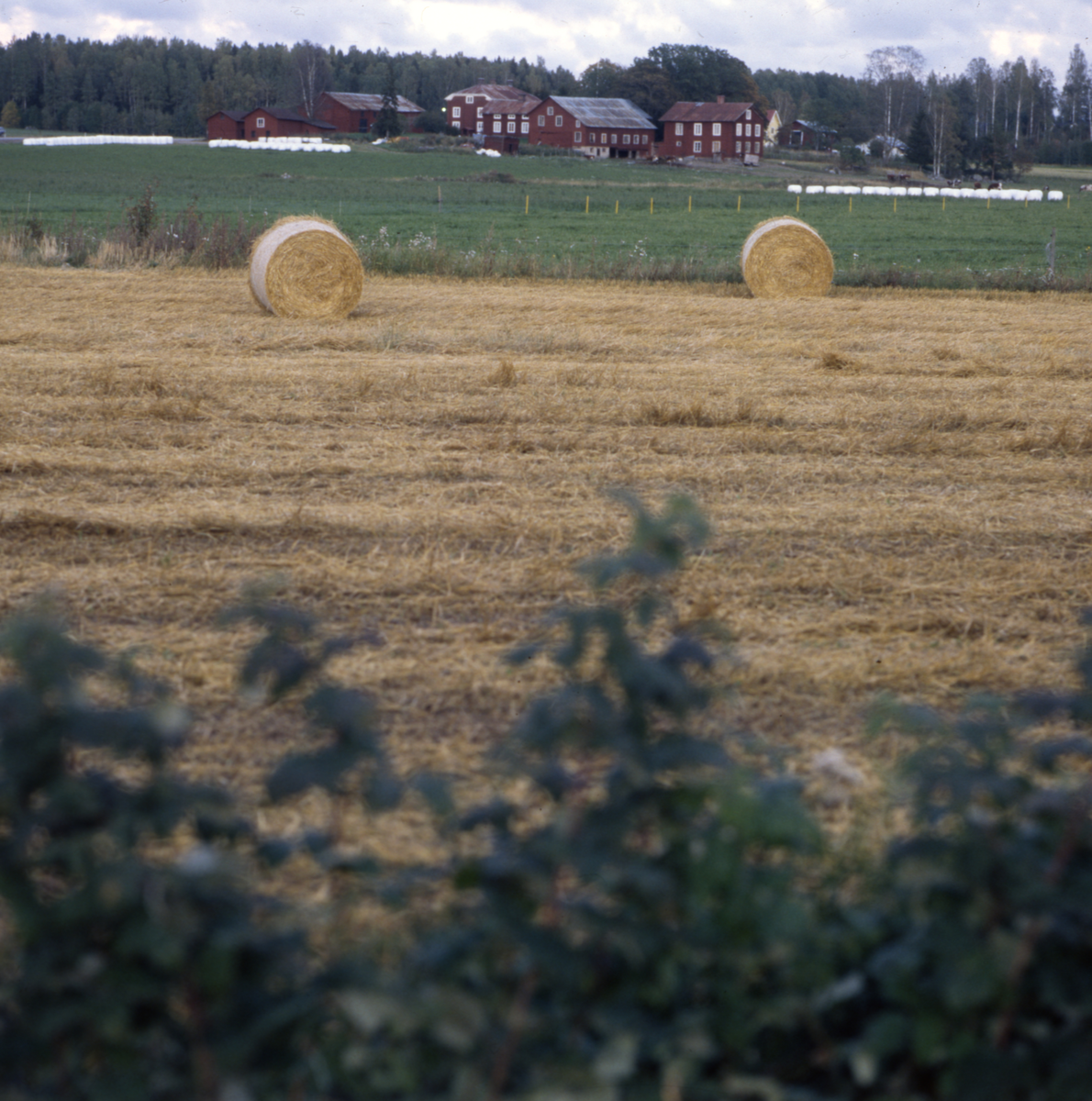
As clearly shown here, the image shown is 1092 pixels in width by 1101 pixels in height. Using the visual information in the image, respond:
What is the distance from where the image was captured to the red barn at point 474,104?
362 ft

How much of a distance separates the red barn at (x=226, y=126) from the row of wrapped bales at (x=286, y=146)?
12.5 meters

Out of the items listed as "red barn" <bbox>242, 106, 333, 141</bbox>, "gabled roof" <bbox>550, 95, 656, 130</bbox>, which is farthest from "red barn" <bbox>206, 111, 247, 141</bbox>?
"gabled roof" <bbox>550, 95, 656, 130</bbox>

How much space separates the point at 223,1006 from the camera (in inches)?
76.7

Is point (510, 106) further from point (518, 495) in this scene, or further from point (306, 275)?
point (518, 495)

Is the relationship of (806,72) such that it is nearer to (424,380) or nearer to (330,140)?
(330,140)

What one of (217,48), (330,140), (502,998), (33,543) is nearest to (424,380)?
(33,543)

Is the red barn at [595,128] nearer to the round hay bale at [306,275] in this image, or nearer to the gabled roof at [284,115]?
the gabled roof at [284,115]

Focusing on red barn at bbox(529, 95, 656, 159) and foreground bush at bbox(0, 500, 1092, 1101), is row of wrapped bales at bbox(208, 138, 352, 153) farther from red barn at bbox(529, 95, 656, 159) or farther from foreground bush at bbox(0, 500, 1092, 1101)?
foreground bush at bbox(0, 500, 1092, 1101)

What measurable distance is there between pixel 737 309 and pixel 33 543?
11.2 m

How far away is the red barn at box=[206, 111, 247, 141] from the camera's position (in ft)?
327

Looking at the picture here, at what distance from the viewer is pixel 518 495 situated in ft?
22.7

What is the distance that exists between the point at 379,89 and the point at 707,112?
2043 inches

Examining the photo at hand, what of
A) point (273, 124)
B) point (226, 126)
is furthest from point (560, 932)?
point (273, 124)

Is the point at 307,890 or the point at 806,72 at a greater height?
the point at 806,72
